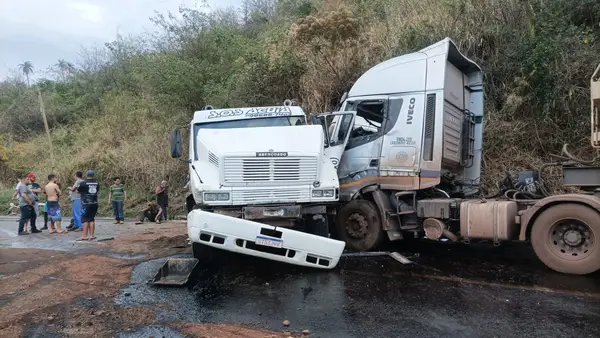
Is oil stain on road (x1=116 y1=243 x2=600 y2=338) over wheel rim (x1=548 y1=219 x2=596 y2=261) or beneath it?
beneath

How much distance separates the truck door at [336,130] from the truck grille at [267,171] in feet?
→ 3.78

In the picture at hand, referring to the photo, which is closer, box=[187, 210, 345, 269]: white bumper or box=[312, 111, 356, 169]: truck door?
box=[187, 210, 345, 269]: white bumper

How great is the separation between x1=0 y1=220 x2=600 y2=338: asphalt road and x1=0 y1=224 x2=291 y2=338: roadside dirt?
0.22 meters

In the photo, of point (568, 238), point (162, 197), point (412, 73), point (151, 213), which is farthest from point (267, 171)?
point (151, 213)

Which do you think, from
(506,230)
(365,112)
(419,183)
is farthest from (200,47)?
(506,230)

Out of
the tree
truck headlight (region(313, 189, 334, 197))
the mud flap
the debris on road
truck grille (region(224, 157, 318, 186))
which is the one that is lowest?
the mud flap

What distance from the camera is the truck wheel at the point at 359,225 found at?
7.81 metres

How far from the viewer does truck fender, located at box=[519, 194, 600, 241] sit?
6022 millimetres

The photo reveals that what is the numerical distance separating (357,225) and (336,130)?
1704 mm

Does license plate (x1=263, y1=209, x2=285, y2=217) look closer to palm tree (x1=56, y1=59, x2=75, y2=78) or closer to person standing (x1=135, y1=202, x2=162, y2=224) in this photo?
person standing (x1=135, y1=202, x2=162, y2=224)

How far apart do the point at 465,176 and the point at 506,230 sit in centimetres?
231

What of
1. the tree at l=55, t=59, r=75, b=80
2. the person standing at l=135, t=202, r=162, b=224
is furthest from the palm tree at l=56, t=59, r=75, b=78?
the person standing at l=135, t=202, r=162, b=224

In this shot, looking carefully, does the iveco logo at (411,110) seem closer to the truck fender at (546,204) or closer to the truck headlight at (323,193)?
the truck headlight at (323,193)

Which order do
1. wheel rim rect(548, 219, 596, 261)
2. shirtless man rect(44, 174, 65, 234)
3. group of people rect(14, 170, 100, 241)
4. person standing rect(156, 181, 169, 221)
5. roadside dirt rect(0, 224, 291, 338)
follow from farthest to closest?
person standing rect(156, 181, 169, 221)
shirtless man rect(44, 174, 65, 234)
group of people rect(14, 170, 100, 241)
wheel rim rect(548, 219, 596, 261)
roadside dirt rect(0, 224, 291, 338)
